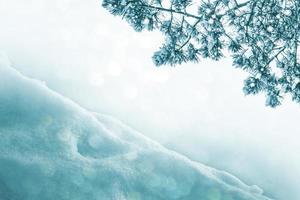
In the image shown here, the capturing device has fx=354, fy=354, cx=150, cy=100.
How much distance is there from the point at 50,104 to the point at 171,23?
1291 cm

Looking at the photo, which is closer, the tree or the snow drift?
the tree

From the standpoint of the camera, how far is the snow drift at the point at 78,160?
12023 mm

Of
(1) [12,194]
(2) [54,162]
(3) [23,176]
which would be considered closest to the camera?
(1) [12,194]

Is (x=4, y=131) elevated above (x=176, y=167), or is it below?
below

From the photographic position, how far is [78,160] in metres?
13.6

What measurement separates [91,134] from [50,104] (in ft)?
8.13

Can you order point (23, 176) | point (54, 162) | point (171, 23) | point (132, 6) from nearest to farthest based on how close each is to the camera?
point (132, 6), point (171, 23), point (23, 176), point (54, 162)

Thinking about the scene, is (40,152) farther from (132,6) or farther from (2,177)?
(132,6)

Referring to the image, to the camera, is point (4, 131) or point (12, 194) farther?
point (4, 131)

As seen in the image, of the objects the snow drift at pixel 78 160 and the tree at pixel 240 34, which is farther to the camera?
the snow drift at pixel 78 160

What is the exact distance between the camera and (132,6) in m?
3.79

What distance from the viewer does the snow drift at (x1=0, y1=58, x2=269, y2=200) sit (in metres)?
12.0

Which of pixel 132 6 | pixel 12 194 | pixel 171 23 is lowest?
pixel 12 194

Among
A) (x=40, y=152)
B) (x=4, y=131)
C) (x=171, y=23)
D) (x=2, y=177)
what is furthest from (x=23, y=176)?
(x=171, y=23)
